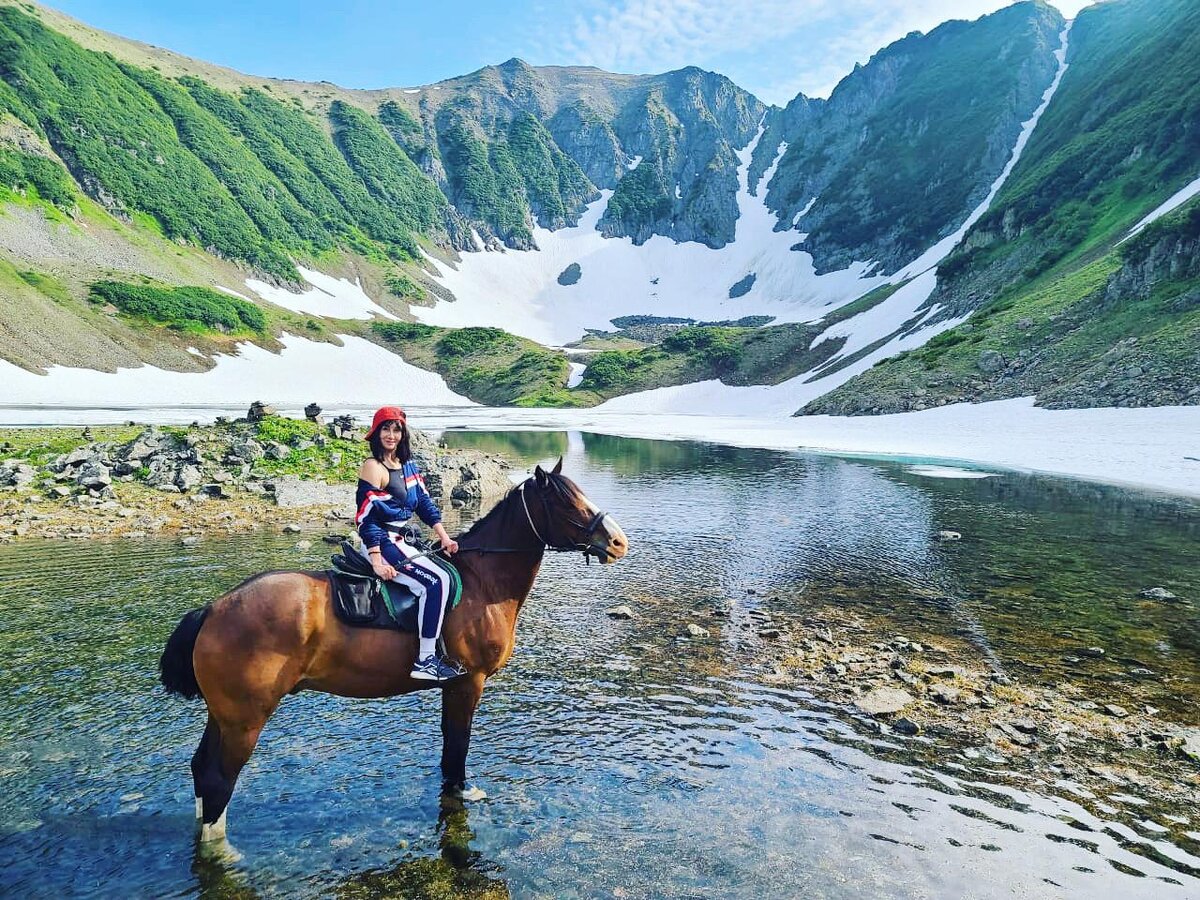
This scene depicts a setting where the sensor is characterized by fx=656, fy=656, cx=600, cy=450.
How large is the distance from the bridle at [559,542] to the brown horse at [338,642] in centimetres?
1

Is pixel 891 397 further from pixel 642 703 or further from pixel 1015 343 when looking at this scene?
pixel 642 703

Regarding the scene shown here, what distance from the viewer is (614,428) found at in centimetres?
8106

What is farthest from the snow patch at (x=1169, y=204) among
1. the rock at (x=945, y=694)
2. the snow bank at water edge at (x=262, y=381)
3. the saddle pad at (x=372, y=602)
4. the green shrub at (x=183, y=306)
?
the green shrub at (x=183, y=306)

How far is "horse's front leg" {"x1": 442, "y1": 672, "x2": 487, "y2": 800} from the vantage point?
7703 millimetres

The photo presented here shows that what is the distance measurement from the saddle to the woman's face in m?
1.20

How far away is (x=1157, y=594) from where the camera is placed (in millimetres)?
15453

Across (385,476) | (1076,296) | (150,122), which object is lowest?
(385,476)

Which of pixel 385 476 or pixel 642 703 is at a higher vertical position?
pixel 385 476

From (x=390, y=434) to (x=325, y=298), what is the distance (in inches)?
7488

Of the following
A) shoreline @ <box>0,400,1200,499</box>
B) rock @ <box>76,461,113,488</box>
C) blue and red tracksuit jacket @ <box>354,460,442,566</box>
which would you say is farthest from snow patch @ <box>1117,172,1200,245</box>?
rock @ <box>76,461,113,488</box>

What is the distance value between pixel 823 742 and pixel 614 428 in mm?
72338

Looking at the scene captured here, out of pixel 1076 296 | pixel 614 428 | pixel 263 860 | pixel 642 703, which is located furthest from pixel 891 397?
pixel 263 860

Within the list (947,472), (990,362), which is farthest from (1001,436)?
(990,362)

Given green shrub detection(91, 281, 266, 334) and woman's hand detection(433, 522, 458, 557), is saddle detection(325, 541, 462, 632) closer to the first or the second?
woman's hand detection(433, 522, 458, 557)
